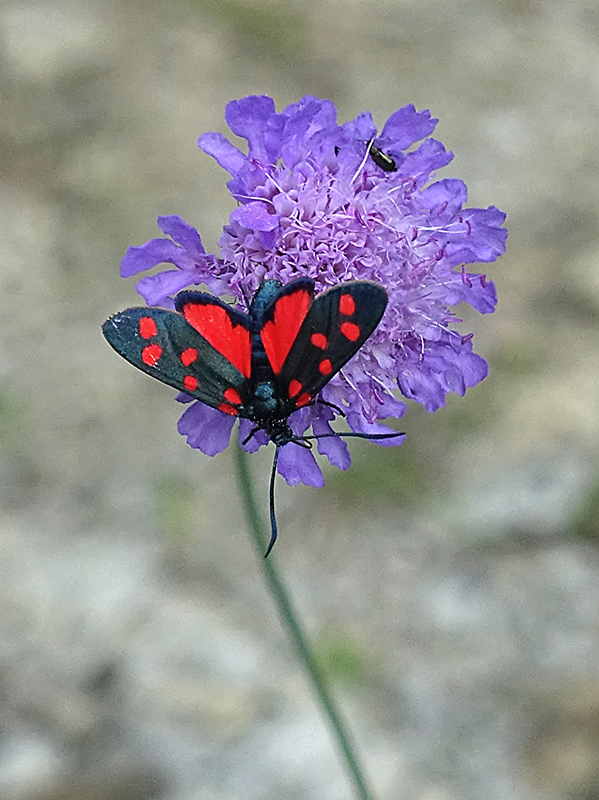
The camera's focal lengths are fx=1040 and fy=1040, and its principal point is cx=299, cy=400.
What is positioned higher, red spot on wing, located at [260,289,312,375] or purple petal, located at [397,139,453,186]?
purple petal, located at [397,139,453,186]

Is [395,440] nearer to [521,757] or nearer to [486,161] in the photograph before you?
[521,757]

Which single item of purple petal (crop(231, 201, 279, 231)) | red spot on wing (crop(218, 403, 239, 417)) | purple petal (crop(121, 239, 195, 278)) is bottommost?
red spot on wing (crop(218, 403, 239, 417))

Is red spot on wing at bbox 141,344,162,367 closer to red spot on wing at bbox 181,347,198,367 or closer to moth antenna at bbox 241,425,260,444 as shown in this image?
red spot on wing at bbox 181,347,198,367

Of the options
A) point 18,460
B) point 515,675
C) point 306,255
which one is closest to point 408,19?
point 18,460

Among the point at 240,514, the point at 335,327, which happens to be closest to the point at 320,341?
the point at 335,327

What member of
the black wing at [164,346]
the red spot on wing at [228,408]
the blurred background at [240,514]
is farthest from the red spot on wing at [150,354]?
the blurred background at [240,514]

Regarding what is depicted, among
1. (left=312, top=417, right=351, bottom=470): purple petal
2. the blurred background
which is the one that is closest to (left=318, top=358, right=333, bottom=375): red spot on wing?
(left=312, top=417, right=351, bottom=470): purple petal
